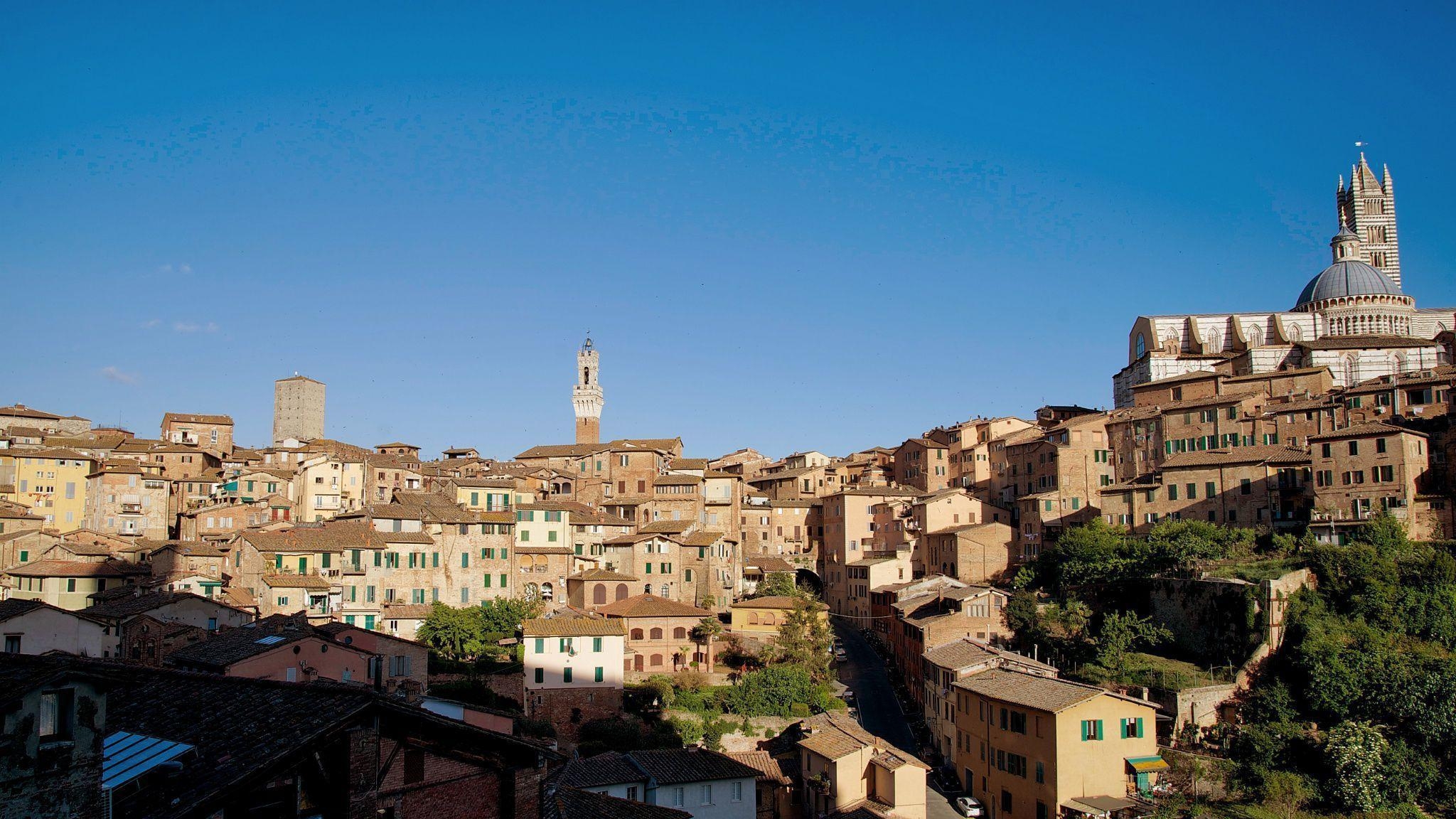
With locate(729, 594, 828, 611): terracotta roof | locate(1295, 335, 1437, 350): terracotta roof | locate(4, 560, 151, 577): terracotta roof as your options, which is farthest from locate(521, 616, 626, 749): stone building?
locate(1295, 335, 1437, 350): terracotta roof

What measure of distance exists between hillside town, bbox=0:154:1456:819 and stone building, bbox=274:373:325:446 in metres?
27.5

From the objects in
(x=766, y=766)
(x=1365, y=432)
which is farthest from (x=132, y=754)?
(x=1365, y=432)

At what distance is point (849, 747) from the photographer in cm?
3672

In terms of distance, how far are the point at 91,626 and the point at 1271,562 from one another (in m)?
46.3

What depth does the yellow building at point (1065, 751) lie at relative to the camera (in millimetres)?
34344

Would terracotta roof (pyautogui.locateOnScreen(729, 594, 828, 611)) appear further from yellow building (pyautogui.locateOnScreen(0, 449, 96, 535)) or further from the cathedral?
yellow building (pyautogui.locateOnScreen(0, 449, 96, 535))

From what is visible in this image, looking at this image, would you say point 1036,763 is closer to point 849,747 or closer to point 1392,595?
point 849,747

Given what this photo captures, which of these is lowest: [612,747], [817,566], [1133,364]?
[612,747]

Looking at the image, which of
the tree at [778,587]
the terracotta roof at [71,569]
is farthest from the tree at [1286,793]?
the terracotta roof at [71,569]

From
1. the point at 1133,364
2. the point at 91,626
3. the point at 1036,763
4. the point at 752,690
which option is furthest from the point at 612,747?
the point at 1133,364

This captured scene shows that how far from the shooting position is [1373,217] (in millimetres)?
91500

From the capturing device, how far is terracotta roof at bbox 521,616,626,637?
1699 inches

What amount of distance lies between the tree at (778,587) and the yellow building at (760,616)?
320 cm

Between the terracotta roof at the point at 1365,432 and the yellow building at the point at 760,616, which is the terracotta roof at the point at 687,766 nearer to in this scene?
the yellow building at the point at 760,616
